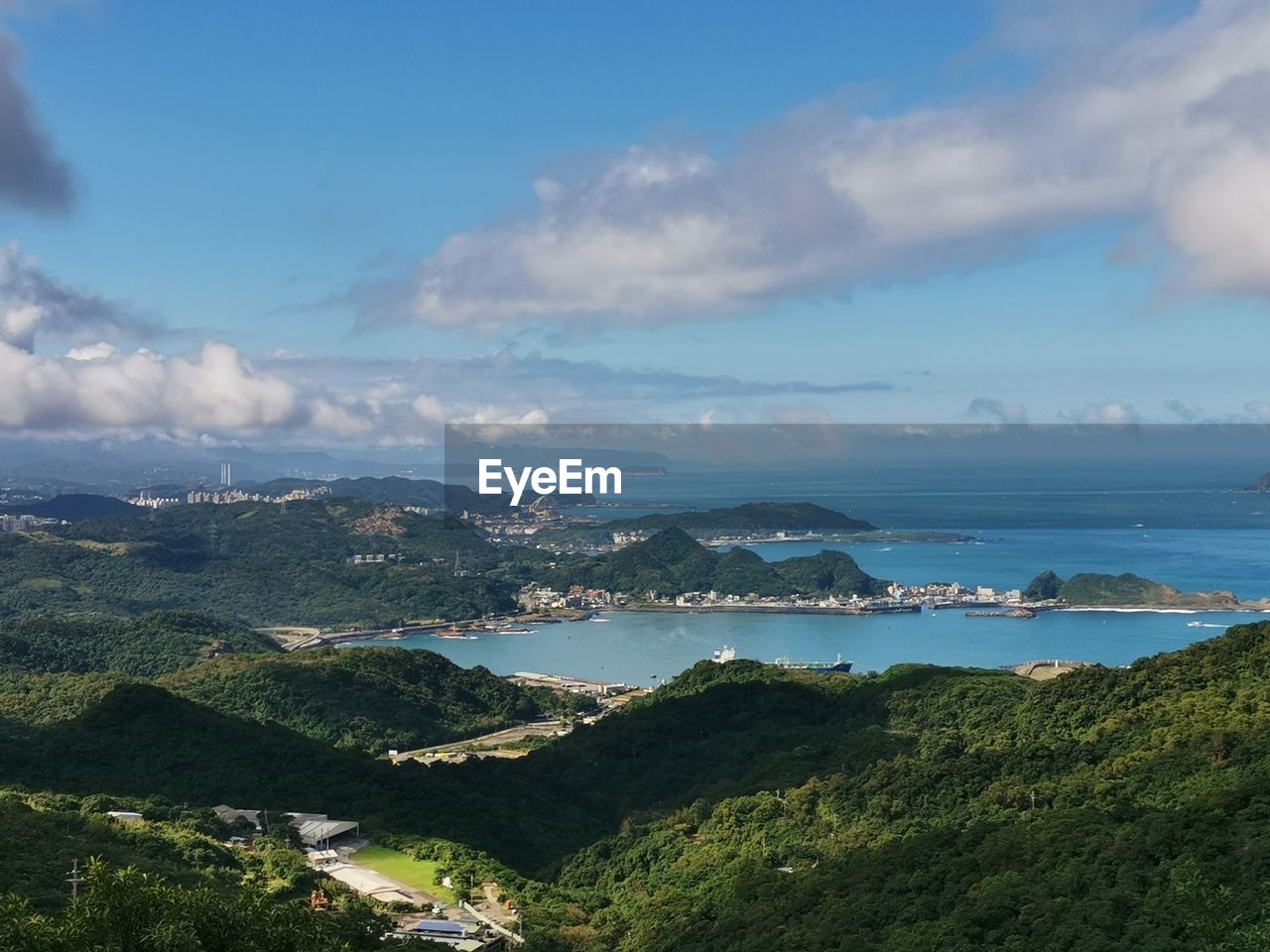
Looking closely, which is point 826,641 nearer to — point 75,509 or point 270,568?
point 270,568

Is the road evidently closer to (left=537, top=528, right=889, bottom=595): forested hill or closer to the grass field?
the grass field

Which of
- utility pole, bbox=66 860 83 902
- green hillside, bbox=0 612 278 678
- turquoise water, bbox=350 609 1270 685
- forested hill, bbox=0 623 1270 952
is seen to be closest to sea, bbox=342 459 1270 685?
turquoise water, bbox=350 609 1270 685

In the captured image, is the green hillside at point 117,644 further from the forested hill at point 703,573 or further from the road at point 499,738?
the forested hill at point 703,573

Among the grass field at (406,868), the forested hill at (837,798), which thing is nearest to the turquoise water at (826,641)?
the forested hill at (837,798)

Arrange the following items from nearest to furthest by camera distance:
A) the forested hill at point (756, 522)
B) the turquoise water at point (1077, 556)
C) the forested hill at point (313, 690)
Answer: the forested hill at point (313, 690), the turquoise water at point (1077, 556), the forested hill at point (756, 522)

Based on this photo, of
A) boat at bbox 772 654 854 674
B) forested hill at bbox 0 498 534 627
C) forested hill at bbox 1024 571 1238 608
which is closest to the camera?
A: boat at bbox 772 654 854 674
